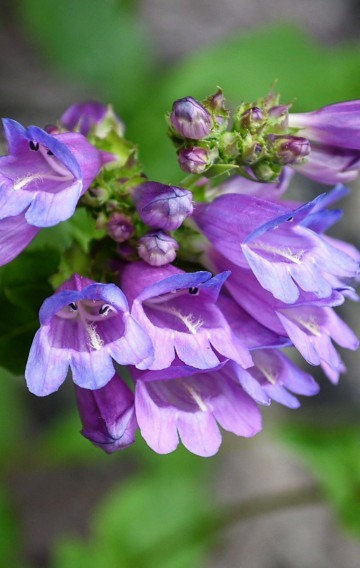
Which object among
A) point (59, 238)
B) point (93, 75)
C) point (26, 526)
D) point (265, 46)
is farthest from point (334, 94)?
point (26, 526)

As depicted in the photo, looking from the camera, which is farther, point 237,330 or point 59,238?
point 59,238

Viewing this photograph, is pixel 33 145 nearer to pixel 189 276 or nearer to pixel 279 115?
pixel 189 276

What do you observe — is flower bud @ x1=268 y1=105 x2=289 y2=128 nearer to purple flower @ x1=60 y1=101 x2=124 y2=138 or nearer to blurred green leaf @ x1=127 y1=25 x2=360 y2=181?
purple flower @ x1=60 y1=101 x2=124 y2=138

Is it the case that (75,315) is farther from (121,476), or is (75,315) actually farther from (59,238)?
(121,476)

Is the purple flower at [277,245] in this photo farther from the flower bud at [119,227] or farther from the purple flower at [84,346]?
the purple flower at [84,346]

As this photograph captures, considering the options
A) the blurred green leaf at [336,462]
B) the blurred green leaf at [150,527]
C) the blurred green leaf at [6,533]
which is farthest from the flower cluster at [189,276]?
the blurred green leaf at [6,533]
